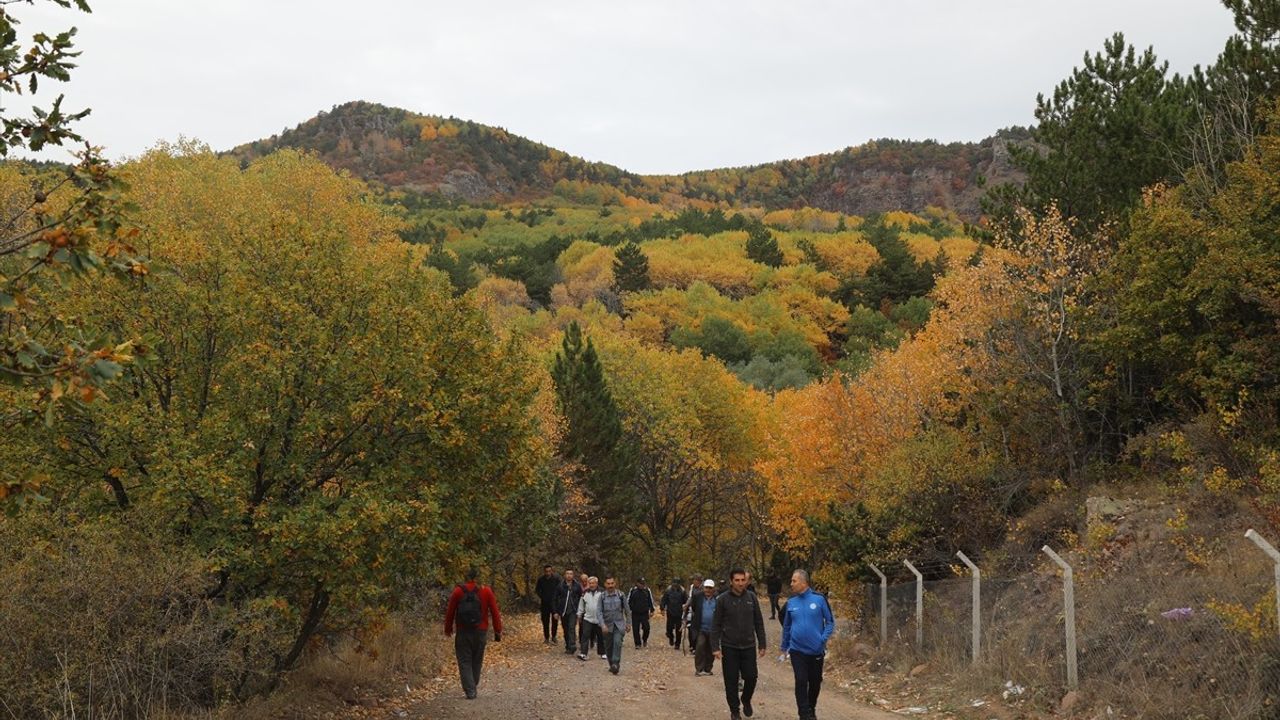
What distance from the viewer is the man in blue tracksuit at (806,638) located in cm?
957

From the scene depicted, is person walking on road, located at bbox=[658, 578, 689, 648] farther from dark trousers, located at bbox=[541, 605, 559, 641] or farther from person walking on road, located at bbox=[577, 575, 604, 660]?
person walking on road, located at bbox=[577, 575, 604, 660]

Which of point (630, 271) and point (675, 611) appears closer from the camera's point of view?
point (675, 611)

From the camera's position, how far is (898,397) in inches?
1017

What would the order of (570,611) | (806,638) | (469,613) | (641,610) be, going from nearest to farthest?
(806,638) → (469,613) → (570,611) → (641,610)

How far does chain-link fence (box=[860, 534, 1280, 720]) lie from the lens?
8.33 meters

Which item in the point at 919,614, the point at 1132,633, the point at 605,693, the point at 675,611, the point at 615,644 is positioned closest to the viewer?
the point at 1132,633

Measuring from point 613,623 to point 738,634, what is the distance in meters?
6.61

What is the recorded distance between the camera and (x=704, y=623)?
16.0 m

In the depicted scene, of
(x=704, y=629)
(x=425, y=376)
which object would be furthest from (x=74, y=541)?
(x=704, y=629)

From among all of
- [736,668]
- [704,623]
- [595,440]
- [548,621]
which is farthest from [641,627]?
Answer: [595,440]

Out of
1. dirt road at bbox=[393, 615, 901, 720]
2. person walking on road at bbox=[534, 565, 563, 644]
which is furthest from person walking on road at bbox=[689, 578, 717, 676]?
person walking on road at bbox=[534, 565, 563, 644]

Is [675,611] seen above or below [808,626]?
below

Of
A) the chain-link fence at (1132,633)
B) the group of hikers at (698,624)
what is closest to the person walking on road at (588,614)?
the group of hikers at (698,624)

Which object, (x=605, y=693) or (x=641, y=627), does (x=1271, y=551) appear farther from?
(x=641, y=627)
